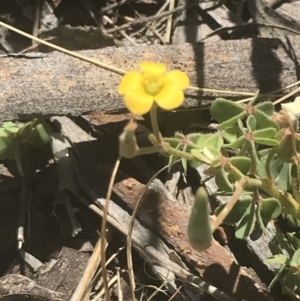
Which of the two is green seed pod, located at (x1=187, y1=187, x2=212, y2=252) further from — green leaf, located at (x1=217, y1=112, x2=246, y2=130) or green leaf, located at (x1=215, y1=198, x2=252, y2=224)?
green leaf, located at (x1=217, y1=112, x2=246, y2=130)

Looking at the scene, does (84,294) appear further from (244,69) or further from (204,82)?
(244,69)

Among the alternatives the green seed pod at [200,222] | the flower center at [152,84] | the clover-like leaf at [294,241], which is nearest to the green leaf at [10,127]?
the flower center at [152,84]

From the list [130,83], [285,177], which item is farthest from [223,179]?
[130,83]

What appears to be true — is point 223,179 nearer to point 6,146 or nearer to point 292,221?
point 292,221

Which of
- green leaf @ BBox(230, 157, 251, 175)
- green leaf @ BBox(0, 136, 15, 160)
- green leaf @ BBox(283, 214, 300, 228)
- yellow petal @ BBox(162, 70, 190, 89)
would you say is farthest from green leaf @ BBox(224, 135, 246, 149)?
green leaf @ BBox(0, 136, 15, 160)

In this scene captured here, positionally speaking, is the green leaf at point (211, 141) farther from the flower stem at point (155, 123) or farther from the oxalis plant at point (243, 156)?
the flower stem at point (155, 123)

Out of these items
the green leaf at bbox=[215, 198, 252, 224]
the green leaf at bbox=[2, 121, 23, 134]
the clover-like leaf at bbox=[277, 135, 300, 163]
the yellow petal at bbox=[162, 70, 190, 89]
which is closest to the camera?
the yellow petal at bbox=[162, 70, 190, 89]
